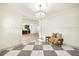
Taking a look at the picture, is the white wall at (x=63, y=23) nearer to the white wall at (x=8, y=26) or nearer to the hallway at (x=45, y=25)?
the hallway at (x=45, y=25)

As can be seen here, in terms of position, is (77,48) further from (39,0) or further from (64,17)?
(39,0)

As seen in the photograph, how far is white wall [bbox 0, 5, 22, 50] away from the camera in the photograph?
179cm

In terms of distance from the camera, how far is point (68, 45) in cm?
216

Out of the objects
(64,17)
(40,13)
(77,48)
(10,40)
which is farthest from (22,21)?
(77,48)

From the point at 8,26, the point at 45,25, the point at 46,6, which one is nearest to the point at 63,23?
the point at 45,25

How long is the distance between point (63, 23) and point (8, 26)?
4.18 ft

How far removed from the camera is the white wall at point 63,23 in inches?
67.8

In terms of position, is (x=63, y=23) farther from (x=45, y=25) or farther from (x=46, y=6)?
(x=46, y=6)

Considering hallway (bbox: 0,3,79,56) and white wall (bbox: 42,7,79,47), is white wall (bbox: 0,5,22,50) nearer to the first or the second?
hallway (bbox: 0,3,79,56)

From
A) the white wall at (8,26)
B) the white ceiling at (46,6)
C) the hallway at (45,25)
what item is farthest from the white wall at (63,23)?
the white wall at (8,26)

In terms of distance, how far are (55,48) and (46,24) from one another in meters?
0.98

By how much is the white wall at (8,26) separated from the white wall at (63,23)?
2.75ft

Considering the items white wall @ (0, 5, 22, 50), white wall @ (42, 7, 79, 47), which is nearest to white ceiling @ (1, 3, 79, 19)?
white wall @ (42, 7, 79, 47)

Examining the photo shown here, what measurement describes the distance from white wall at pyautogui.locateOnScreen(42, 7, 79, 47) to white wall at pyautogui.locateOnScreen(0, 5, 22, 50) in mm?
838
